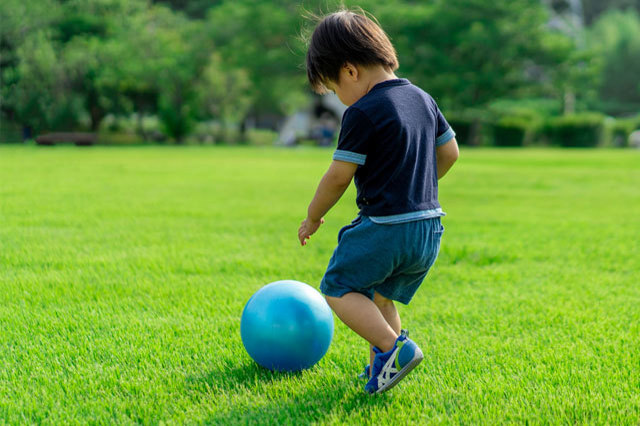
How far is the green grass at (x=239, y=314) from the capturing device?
306cm

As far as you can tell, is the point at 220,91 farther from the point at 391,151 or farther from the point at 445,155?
the point at 391,151

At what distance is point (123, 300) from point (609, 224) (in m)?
6.93

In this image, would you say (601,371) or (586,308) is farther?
(586,308)

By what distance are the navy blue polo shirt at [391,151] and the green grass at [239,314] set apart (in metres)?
0.96

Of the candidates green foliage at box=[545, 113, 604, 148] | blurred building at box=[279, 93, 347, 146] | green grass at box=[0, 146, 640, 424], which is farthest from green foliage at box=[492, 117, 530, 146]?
green grass at box=[0, 146, 640, 424]

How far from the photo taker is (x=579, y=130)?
41.2m

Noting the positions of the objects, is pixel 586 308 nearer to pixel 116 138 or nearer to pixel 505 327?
pixel 505 327

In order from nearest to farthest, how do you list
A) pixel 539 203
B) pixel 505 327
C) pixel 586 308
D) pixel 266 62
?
pixel 505 327 → pixel 586 308 → pixel 539 203 → pixel 266 62

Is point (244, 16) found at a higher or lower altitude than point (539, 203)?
higher

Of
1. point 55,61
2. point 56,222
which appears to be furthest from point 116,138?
point 56,222

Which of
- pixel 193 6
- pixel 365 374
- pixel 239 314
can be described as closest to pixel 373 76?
pixel 365 374

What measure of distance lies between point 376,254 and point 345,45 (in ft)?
3.24

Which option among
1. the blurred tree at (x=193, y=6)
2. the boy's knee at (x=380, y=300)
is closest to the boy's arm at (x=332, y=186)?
the boy's knee at (x=380, y=300)

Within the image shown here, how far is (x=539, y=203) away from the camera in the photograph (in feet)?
37.3
